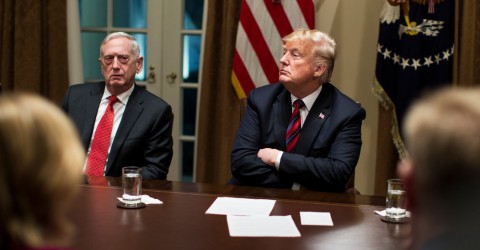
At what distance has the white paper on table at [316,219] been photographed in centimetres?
207

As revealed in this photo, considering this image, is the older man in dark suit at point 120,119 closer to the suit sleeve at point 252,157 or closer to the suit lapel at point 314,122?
the suit sleeve at point 252,157

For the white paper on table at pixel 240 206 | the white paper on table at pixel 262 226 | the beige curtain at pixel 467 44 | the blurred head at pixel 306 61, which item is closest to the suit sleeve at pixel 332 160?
the blurred head at pixel 306 61

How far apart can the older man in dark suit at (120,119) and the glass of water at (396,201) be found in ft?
4.35

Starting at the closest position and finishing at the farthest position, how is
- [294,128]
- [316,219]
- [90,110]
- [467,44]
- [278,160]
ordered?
1. [316,219]
2. [278,160]
3. [294,128]
4. [90,110]
5. [467,44]

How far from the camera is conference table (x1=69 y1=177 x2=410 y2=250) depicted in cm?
183

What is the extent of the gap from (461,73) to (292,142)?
151cm

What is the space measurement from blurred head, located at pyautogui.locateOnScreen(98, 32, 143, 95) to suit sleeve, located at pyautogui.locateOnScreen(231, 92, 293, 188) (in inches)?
25.4

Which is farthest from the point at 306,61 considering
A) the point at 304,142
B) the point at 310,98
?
the point at 304,142

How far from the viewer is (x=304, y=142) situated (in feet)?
10.2

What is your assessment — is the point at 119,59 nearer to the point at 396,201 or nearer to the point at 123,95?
the point at 123,95

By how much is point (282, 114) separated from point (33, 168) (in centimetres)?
246

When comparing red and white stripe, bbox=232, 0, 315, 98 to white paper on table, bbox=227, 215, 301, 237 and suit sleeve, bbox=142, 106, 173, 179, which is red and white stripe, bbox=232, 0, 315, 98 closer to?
suit sleeve, bbox=142, 106, 173, 179

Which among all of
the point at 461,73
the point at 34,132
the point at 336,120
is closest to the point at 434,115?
the point at 34,132

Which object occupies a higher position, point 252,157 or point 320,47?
point 320,47
